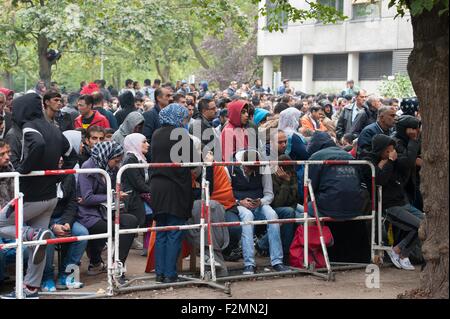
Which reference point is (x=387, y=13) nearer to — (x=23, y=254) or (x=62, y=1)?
(x=62, y=1)

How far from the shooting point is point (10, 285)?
9.03 meters

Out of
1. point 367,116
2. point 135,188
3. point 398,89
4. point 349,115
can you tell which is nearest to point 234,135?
point 135,188

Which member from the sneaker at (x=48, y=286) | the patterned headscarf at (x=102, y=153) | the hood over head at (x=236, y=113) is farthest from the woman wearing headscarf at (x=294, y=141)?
the sneaker at (x=48, y=286)

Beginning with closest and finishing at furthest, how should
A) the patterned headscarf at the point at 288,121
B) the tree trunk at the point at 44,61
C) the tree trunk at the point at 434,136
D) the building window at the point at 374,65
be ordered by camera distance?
the tree trunk at the point at 434,136
the patterned headscarf at the point at 288,121
the tree trunk at the point at 44,61
the building window at the point at 374,65

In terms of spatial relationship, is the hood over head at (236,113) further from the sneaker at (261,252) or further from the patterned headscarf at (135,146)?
the sneaker at (261,252)

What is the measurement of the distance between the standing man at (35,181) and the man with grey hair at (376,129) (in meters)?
4.27

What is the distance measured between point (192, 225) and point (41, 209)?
5.65ft

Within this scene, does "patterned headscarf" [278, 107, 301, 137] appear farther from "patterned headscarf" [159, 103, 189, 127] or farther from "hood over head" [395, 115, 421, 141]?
"patterned headscarf" [159, 103, 189, 127]

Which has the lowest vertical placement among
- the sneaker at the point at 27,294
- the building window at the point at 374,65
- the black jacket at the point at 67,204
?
the sneaker at the point at 27,294

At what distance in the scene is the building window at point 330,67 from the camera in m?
42.8

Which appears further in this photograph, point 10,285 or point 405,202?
point 405,202

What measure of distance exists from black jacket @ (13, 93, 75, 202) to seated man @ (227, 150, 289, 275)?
2.33m

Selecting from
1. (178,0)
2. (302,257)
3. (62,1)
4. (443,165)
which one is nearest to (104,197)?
(302,257)
